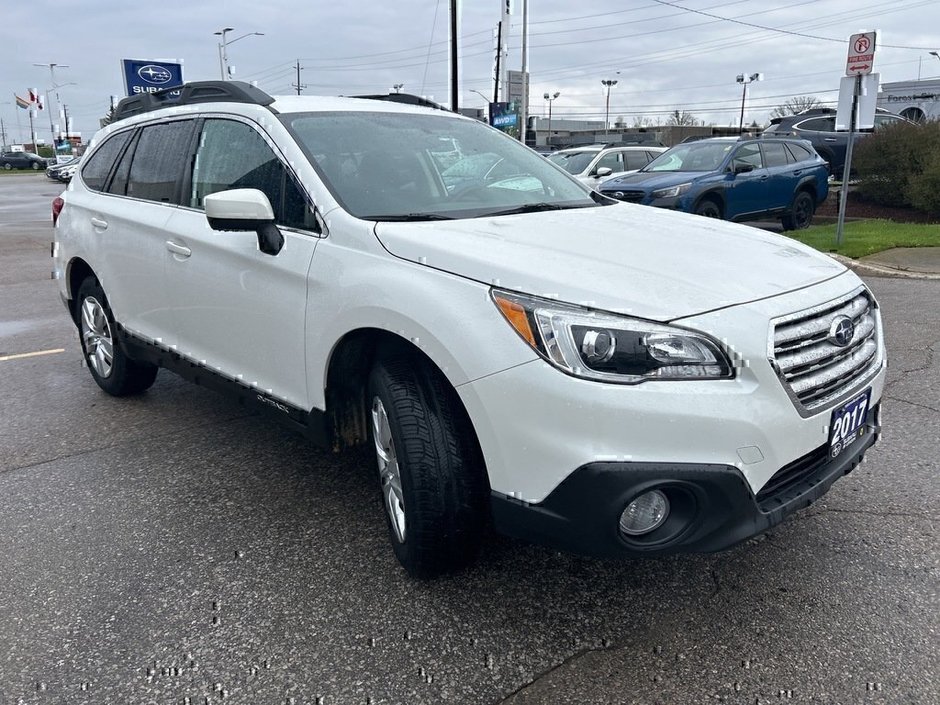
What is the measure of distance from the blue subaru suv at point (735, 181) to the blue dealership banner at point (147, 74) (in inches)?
496

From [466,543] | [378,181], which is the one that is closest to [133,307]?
[378,181]

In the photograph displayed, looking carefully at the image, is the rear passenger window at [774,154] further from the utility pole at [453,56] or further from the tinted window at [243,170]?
the utility pole at [453,56]

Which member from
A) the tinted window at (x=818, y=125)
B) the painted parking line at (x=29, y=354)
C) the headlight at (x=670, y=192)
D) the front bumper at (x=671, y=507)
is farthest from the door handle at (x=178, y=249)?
the tinted window at (x=818, y=125)

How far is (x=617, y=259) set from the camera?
257cm

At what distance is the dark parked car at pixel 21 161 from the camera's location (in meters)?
62.0

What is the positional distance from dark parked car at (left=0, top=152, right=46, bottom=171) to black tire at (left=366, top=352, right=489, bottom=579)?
231ft

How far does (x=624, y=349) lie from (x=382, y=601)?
128cm

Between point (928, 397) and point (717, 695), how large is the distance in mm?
3354

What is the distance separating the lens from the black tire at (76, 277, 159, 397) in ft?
15.9

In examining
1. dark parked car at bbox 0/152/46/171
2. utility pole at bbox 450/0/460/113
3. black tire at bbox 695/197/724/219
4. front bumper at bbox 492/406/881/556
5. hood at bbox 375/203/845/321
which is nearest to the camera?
front bumper at bbox 492/406/881/556

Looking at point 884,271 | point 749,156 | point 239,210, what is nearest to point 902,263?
point 884,271

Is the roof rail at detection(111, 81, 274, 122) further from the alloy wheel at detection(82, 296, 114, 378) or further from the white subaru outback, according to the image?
the alloy wheel at detection(82, 296, 114, 378)

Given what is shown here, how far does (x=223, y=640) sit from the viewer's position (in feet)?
8.40

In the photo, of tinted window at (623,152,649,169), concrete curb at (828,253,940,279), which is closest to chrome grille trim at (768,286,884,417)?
concrete curb at (828,253,940,279)
